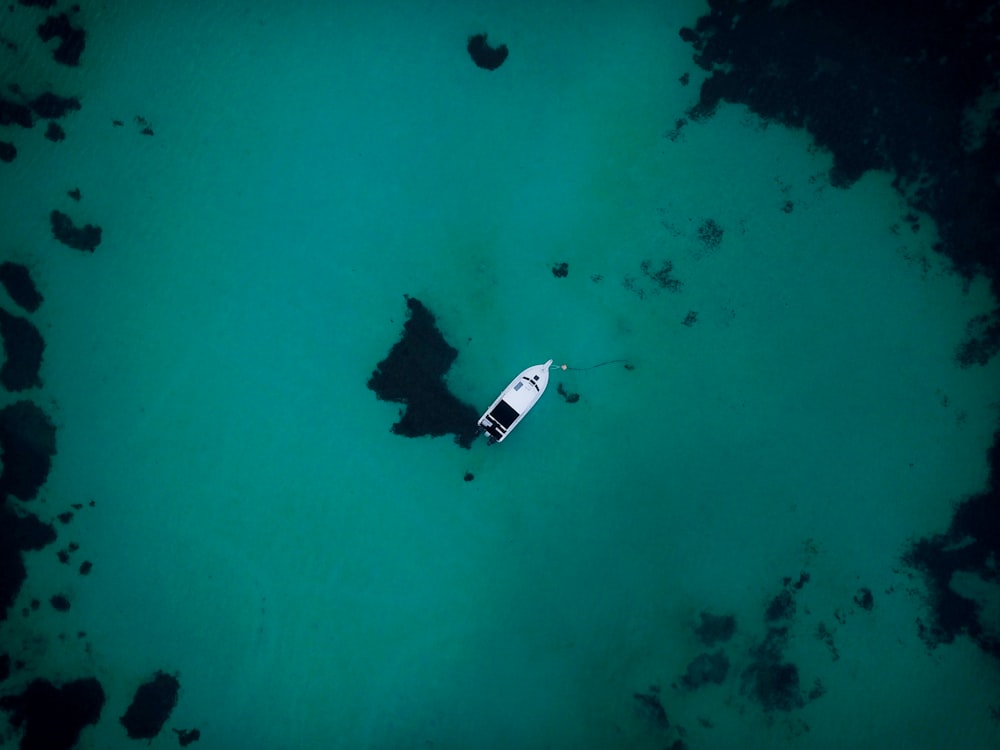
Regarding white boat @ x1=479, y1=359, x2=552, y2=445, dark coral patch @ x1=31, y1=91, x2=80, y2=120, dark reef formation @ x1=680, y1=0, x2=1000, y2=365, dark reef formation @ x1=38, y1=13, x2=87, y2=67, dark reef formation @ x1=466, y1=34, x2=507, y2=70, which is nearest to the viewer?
white boat @ x1=479, y1=359, x2=552, y2=445

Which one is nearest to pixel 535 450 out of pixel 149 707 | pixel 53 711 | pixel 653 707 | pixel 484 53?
pixel 653 707

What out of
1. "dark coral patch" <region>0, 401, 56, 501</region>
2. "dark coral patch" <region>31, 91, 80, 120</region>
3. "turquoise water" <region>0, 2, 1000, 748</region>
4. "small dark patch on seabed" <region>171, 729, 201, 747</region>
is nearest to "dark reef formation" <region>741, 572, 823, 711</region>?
"turquoise water" <region>0, 2, 1000, 748</region>

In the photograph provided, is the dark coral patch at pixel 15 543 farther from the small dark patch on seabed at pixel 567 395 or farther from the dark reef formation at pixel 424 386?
the small dark patch on seabed at pixel 567 395

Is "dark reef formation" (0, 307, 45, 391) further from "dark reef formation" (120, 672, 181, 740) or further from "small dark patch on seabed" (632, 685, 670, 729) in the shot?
"small dark patch on seabed" (632, 685, 670, 729)

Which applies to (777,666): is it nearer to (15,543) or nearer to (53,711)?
(53,711)

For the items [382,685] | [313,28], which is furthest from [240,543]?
[313,28]

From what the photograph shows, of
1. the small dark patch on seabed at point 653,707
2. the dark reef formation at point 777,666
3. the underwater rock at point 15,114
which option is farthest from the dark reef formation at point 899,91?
the underwater rock at point 15,114
